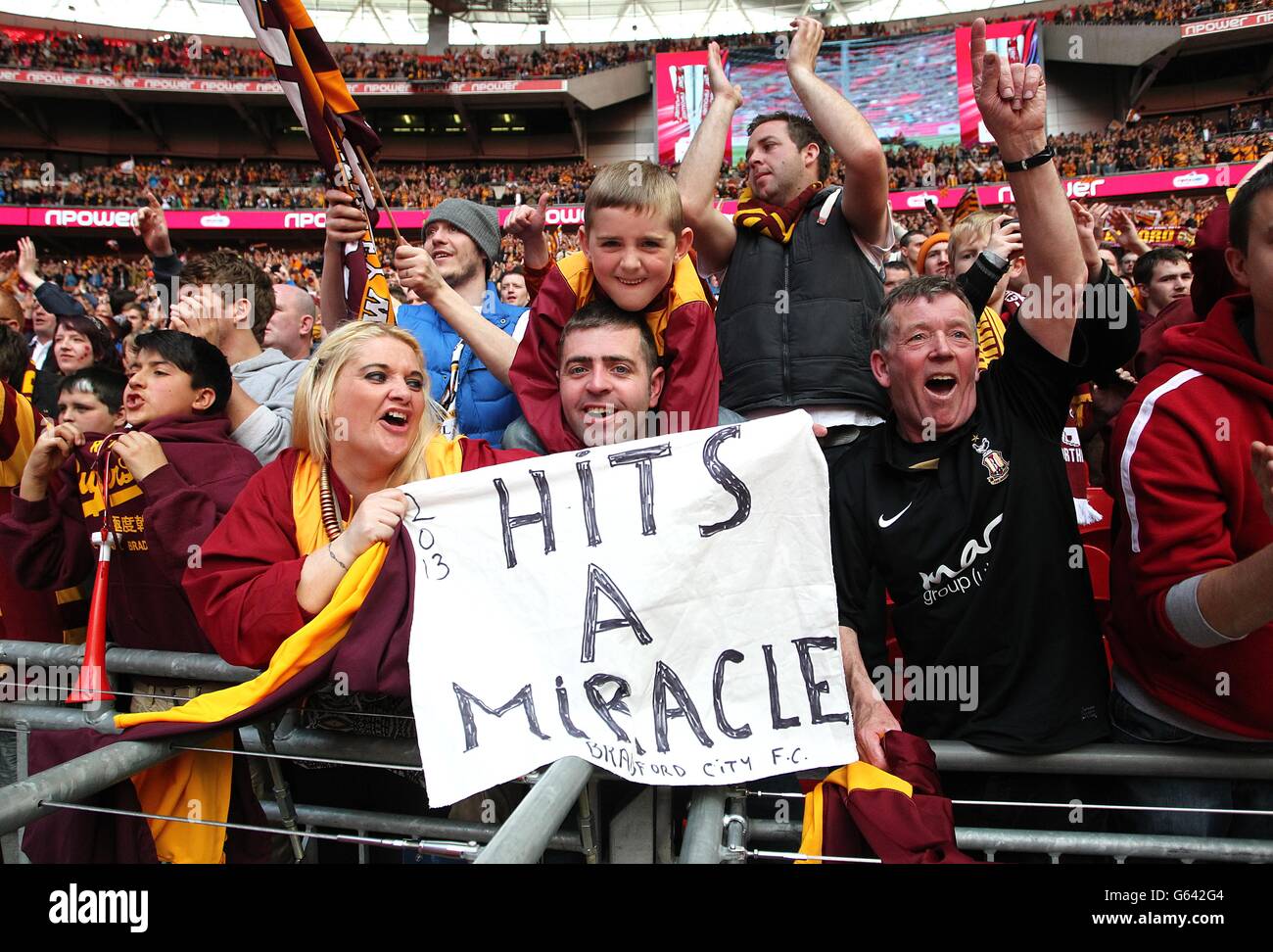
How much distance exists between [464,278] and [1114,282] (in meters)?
2.56

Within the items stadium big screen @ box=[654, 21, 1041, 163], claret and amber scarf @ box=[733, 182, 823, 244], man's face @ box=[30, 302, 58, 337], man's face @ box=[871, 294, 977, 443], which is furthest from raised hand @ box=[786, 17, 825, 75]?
stadium big screen @ box=[654, 21, 1041, 163]

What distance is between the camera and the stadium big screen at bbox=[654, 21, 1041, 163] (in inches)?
1184

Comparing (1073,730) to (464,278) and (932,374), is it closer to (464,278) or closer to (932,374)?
(932,374)

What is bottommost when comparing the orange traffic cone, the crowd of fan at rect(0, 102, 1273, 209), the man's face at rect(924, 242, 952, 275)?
the orange traffic cone

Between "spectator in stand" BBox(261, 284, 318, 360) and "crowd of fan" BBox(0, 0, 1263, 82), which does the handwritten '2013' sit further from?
"crowd of fan" BBox(0, 0, 1263, 82)

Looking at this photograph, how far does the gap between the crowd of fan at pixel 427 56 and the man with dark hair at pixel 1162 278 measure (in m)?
31.1

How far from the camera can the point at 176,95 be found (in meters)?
31.6

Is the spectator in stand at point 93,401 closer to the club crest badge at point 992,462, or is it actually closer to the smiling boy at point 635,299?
the smiling boy at point 635,299

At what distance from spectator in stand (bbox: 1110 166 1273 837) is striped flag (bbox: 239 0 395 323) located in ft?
8.12

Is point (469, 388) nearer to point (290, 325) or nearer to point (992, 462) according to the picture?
point (290, 325)

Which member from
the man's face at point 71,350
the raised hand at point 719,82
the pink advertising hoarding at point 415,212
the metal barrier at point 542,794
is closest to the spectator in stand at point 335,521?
the metal barrier at point 542,794

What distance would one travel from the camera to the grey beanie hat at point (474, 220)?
3650 millimetres

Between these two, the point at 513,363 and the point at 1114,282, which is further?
the point at 513,363

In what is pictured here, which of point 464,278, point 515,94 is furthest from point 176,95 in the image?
point 464,278
